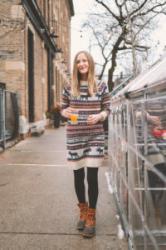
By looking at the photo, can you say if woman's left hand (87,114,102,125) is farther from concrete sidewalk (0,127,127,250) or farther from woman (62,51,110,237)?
concrete sidewalk (0,127,127,250)

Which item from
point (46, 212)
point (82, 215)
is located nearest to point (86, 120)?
point (82, 215)

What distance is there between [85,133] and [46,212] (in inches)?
53.9

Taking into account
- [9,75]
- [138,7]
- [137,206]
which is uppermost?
[138,7]

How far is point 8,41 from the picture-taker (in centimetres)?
1484

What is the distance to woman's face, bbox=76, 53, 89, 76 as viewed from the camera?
160 inches

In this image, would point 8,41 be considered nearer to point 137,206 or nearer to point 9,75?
point 9,75

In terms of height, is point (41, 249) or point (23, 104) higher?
point (23, 104)

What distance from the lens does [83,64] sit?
13.4 ft

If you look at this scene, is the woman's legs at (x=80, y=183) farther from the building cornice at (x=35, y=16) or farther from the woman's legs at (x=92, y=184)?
the building cornice at (x=35, y=16)

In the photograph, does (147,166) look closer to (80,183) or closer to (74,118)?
(74,118)

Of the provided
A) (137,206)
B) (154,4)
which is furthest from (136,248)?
(154,4)

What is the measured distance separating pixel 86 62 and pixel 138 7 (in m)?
22.3

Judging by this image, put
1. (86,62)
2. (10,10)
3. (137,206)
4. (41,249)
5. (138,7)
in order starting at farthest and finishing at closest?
(138,7) < (10,10) < (86,62) < (41,249) < (137,206)

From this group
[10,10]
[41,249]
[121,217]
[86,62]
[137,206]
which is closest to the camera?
[137,206]
